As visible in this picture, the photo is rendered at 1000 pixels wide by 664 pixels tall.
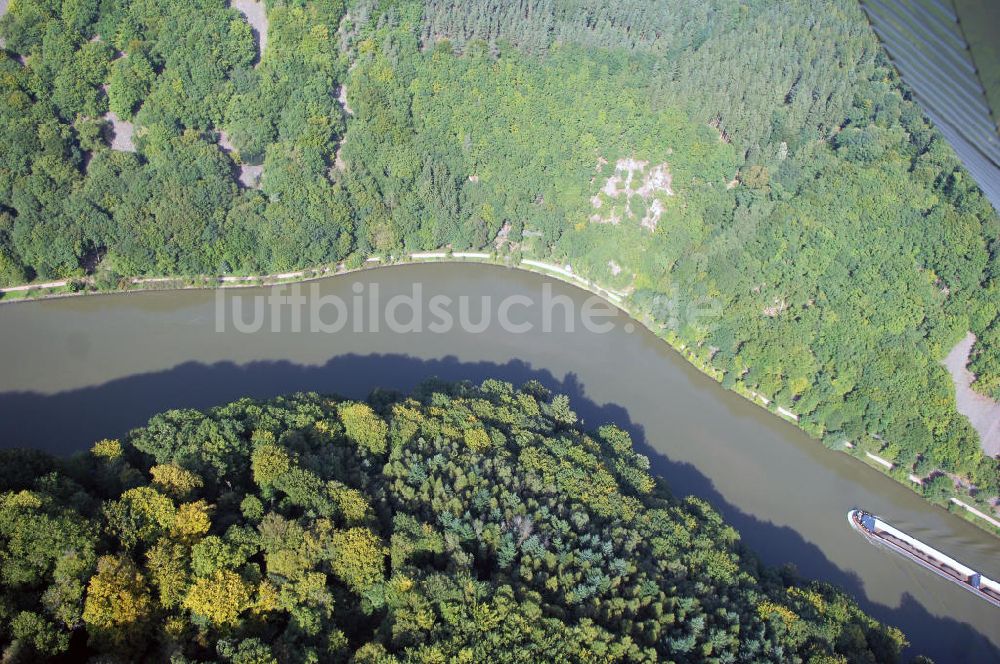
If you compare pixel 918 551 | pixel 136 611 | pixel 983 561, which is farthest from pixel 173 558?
pixel 983 561

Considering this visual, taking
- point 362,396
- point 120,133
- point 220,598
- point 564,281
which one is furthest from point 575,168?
point 220,598

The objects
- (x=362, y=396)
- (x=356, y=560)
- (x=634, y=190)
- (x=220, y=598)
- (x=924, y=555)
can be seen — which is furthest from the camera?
(x=634, y=190)

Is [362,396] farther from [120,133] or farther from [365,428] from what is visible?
[120,133]

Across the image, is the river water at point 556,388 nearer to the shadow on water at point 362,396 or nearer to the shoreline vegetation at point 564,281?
the shadow on water at point 362,396

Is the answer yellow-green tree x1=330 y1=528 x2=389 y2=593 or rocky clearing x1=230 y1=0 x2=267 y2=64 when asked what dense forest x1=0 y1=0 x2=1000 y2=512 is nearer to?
rocky clearing x1=230 y1=0 x2=267 y2=64

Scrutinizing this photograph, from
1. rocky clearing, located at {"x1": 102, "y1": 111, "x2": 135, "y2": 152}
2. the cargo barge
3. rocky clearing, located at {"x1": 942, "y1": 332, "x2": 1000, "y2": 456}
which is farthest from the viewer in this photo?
rocky clearing, located at {"x1": 102, "y1": 111, "x2": 135, "y2": 152}

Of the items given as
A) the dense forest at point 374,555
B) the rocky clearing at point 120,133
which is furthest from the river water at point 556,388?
the rocky clearing at point 120,133

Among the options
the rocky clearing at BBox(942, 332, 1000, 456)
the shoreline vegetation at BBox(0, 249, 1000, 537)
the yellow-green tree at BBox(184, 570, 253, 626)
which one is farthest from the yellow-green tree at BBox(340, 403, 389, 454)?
the rocky clearing at BBox(942, 332, 1000, 456)
